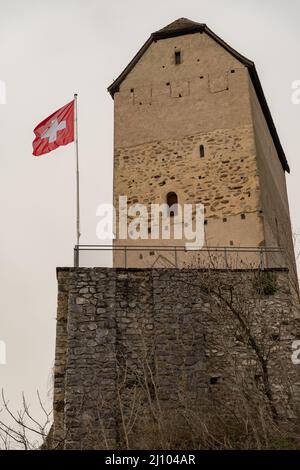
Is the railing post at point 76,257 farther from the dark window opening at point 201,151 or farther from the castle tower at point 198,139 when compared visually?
the dark window opening at point 201,151

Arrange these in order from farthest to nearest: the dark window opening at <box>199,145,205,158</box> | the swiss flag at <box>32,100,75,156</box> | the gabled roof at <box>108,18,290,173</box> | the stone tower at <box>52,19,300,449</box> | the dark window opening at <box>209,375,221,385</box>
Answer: the gabled roof at <box>108,18,290,173</box>, the dark window opening at <box>199,145,205,158</box>, the swiss flag at <box>32,100,75,156</box>, the dark window opening at <box>209,375,221,385</box>, the stone tower at <box>52,19,300,449</box>

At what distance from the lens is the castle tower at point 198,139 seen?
784 inches

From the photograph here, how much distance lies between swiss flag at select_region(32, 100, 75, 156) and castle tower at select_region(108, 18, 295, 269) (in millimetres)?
1955

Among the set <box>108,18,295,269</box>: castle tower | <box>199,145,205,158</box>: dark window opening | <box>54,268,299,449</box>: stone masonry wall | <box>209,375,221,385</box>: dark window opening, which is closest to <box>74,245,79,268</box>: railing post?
<box>54,268,299,449</box>: stone masonry wall

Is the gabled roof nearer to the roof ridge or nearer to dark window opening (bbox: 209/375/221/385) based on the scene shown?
the roof ridge

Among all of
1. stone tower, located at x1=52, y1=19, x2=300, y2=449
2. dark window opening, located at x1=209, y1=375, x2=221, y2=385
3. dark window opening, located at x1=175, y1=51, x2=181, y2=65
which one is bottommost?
dark window opening, located at x1=209, y1=375, x2=221, y2=385

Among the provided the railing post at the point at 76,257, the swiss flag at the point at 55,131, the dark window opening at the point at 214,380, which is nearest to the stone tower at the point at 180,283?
the dark window opening at the point at 214,380

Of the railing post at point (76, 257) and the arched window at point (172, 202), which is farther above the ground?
the arched window at point (172, 202)

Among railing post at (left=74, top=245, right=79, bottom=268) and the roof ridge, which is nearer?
railing post at (left=74, top=245, right=79, bottom=268)

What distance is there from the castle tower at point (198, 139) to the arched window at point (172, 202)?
0.03 meters

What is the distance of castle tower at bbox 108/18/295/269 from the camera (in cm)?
1992

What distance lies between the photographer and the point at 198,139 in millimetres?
21203

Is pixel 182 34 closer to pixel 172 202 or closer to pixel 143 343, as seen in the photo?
pixel 172 202

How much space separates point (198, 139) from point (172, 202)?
6.82 ft
